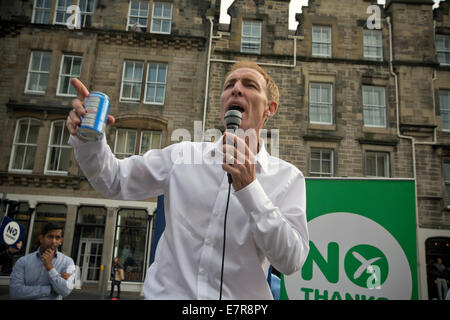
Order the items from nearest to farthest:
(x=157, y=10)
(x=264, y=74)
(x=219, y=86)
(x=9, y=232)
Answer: (x=264, y=74), (x=9, y=232), (x=219, y=86), (x=157, y=10)

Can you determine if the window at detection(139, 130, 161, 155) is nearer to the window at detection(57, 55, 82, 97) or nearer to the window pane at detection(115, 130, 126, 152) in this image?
the window pane at detection(115, 130, 126, 152)

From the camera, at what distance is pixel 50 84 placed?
13.6m

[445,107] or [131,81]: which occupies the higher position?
[131,81]

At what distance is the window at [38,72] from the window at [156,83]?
4.18m

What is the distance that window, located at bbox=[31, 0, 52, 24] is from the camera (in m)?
14.3

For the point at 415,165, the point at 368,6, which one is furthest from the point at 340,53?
the point at 415,165

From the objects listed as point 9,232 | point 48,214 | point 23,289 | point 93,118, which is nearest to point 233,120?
point 93,118

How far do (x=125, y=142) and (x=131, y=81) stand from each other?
2.60m

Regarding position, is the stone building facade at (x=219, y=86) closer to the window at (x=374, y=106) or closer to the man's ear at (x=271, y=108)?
the window at (x=374, y=106)

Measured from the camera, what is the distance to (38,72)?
1385 centimetres

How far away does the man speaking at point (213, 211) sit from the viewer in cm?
125

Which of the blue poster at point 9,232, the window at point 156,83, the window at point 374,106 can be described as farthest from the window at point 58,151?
the window at point 374,106

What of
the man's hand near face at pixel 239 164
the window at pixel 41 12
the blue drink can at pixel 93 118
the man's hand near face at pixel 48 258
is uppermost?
the window at pixel 41 12

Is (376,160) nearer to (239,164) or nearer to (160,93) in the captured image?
(160,93)
